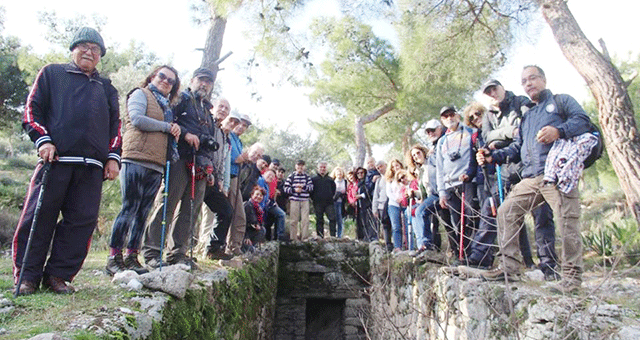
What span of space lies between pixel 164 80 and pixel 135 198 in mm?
1002

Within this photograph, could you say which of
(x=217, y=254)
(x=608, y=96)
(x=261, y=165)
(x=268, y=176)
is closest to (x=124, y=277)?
(x=217, y=254)

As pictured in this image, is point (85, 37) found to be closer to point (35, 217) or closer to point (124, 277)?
point (35, 217)

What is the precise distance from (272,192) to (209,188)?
3375mm

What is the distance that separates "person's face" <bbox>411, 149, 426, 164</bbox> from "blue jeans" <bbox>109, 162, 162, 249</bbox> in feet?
11.2

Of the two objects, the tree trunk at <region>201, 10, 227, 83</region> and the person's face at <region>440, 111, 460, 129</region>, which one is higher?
the tree trunk at <region>201, 10, 227, 83</region>

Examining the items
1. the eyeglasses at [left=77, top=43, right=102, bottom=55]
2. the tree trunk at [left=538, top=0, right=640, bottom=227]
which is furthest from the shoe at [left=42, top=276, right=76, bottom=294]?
the tree trunk at [left=538, top=0, right=640, bottom=227]

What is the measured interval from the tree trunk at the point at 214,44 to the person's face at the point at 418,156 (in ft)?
13.8

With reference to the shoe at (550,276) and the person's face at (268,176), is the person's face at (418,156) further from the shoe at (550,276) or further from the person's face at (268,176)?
the person's face at (268,176)

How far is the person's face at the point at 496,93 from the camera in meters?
3.75

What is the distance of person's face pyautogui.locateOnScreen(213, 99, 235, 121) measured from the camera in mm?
4527

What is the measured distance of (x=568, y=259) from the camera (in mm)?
2906

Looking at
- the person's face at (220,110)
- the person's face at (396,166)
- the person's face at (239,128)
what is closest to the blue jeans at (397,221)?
the person's face at (396,166)

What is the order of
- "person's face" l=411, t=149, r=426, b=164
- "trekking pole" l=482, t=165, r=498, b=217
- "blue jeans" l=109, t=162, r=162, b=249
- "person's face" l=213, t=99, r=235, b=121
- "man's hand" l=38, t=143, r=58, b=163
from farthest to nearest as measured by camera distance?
"person's face" l=411, t=149, r=426, b=164, "person's face" l=213, t=99, r=235, b=121, "trekking pole" l=482, t=165, r=498, b=217, "blue jeans" l=109, t=162, r=162, b=249, "man's hand" l=38, t=143, r=58, b=163

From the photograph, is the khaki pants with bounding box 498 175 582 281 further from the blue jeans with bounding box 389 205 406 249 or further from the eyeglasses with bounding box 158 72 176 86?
the blue jeans with bounding box 389 205 406 249
